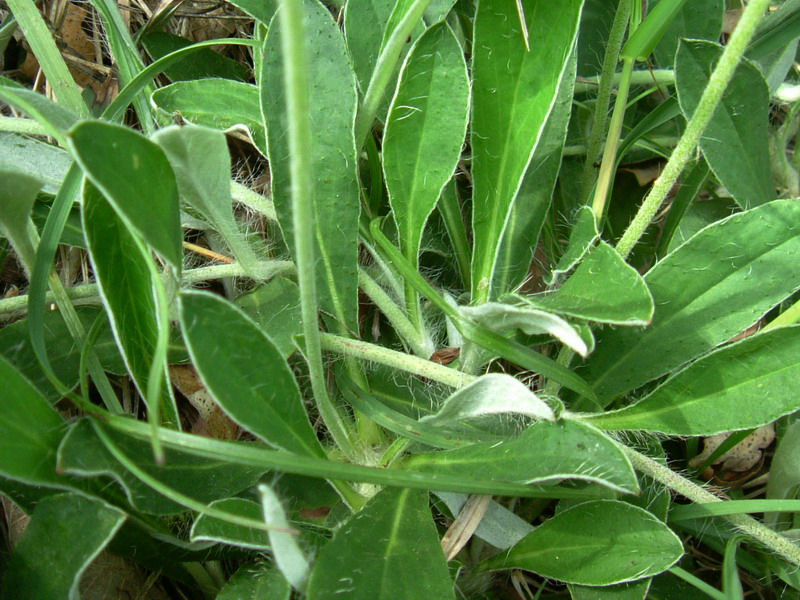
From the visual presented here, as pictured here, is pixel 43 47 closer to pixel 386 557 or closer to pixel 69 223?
pixel 69 223

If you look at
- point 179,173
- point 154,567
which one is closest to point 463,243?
point 179,173

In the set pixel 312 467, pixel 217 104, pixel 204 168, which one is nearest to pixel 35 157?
pixel 217 104

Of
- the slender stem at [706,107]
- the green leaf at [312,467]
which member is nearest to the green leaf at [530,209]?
the slender stem at [706,107]

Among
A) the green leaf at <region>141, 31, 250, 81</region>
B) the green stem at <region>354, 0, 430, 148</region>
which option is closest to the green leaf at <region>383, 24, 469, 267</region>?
the green stem at <region>354, 0, 430, 148</region>

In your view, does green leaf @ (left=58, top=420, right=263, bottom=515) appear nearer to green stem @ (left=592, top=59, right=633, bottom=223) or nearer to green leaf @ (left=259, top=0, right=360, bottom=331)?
green leaf @ (left=259, top=0, right=360, bottom=331)

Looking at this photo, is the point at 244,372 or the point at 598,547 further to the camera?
the point at 598,547

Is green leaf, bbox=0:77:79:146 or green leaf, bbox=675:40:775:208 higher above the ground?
green leaf, bbox=0:77:79:146

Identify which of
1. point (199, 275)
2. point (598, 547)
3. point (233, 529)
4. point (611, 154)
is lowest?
point (598, 547)
